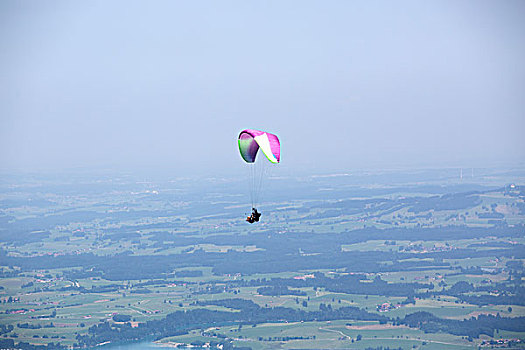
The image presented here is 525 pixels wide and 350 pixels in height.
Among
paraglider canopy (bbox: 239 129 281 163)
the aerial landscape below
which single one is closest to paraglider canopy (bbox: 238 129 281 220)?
paraglider canopy (bbox: 239 129 281 163)

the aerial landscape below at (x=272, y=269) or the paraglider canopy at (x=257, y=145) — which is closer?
the paraglider canopy at (x=257, y=145)

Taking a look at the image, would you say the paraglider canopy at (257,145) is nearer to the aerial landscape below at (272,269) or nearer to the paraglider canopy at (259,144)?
the paraglider canopy at (259,144)

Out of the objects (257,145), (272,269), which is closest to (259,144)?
(257,145)

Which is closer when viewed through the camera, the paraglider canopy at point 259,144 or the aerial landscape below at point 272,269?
the paraglider canopy at point 259,144

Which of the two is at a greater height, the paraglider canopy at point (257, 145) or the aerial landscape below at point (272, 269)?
the paraglider canopy at point (257, 145)

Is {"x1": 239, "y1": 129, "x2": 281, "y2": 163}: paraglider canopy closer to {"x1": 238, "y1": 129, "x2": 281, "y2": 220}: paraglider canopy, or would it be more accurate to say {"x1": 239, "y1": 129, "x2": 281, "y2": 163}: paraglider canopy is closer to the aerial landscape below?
{"x1": 238, "y1": 129, "x2": 281, "y2": 220}: paraglider canopy

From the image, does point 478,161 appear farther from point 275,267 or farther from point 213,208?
point 275,267

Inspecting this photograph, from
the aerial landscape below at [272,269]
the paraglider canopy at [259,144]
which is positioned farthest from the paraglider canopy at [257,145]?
the aerial landscape below at [272,269]
